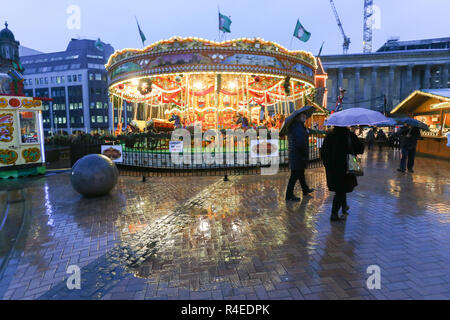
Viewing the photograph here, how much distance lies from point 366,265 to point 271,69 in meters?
11.9

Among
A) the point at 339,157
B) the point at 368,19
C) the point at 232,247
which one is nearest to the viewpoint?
the point at 232,247

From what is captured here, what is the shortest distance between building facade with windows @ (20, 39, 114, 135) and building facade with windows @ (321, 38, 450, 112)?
179 ft

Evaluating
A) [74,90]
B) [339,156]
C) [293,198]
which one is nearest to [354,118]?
[339,156]

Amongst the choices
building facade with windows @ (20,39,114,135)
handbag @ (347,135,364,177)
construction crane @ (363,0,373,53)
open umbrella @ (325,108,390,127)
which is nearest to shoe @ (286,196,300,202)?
handbag @ (347,135,364,177)

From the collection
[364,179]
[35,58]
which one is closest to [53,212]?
[364,179]

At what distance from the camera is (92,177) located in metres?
7.27

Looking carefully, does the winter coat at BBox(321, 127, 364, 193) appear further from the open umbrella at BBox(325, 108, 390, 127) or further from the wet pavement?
the wet pavement

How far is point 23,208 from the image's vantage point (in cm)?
672

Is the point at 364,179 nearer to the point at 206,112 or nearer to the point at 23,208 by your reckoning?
the point at 23,208

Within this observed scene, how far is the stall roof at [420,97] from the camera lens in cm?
1475

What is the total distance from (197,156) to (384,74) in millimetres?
66320

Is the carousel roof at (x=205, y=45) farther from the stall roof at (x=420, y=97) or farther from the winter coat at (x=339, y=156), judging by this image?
the winter coat at (x=339, y=156)

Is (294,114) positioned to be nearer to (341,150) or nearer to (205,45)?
(341,150)

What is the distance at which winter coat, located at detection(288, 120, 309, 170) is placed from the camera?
21.7 feet
